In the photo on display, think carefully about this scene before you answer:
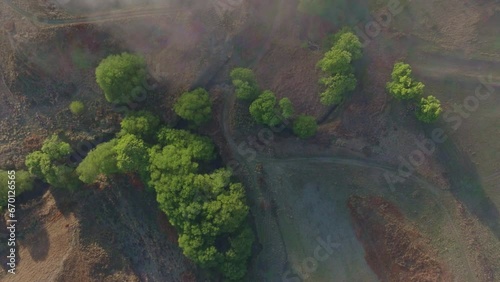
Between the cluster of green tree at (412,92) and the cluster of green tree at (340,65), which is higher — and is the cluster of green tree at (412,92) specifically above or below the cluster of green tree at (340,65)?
below

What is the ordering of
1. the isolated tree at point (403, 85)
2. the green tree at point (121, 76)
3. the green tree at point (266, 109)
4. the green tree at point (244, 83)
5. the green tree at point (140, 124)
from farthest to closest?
the green tree at point (140, 124) < the green tree at point (244, 83) < the green tree at point (266, 109) < the isolated tree at point (403, 85) < the green tree at point (121, 76)

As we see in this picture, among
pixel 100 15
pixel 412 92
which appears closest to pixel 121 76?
pixel 100 15

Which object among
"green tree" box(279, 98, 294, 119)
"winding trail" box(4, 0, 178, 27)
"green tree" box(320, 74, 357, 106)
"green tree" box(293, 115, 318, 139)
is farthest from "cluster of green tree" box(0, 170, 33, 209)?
"green tree" box(320, 74, 357, 106)

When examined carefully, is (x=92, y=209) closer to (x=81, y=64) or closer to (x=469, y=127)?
(x=81, y=64)

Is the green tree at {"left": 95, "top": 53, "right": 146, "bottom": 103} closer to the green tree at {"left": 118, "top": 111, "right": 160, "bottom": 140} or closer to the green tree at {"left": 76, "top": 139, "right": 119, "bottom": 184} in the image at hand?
the green tree at {"left": 118, "top": 111, "right": 160, "bottom": 140}

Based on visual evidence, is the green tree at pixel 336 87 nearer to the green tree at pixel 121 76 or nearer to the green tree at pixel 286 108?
the green tree at pixel 286 108

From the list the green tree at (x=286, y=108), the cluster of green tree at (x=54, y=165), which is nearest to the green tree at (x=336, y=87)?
the green tree at (x=286, y=108)
